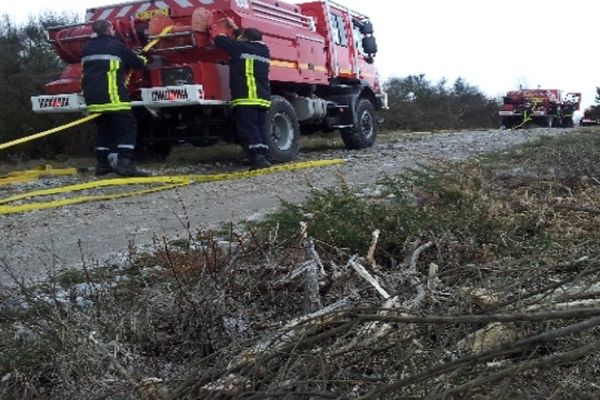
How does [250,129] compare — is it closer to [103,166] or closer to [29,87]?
[103,166]

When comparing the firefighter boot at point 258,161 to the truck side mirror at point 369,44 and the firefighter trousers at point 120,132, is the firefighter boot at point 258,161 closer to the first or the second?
the firefighter trousers at point 120,132

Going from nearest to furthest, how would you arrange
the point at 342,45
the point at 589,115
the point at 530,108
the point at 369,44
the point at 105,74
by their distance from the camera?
the point at 105,74
the point at 342,45
the point at 369,44
the point at 530,108
the point at 589,115

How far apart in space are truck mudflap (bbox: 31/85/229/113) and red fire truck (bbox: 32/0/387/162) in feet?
0.04

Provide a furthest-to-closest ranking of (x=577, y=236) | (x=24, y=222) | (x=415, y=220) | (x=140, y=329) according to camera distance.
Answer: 1. (x=24, y=222)
2. (x=415, y=220)
3. (x=577, y=236)
4. (x=140, y=329)

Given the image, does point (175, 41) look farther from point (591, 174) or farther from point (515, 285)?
point (515, 285)

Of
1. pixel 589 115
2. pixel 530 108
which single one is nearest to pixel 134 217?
pixel 530 108

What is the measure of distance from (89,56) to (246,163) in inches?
119

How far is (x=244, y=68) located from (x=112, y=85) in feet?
5.34

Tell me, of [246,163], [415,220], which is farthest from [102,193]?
[415,220]

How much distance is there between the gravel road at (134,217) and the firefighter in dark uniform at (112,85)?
1075 mm

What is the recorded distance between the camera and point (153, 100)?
891cm

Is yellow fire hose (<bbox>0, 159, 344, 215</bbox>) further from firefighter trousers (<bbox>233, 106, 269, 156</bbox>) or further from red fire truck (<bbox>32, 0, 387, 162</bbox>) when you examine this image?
red fire truck (<bbox>32, 0, 387, 162</bbox>)

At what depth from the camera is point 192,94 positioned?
28.6 ft

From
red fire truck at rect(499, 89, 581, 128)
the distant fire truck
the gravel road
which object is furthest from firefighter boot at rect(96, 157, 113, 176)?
the distant fire truck
